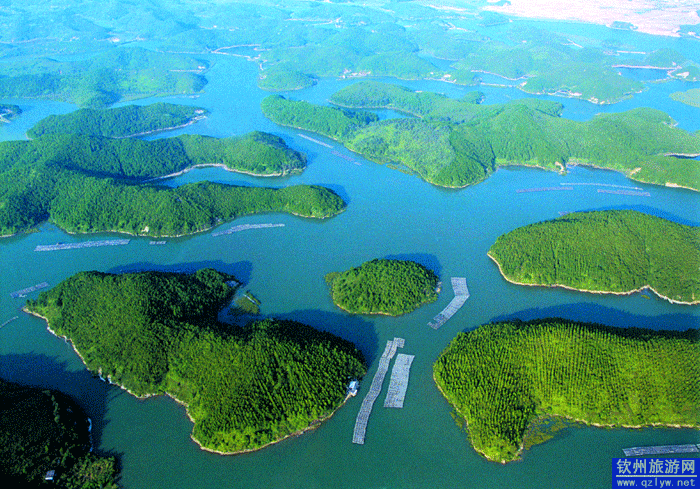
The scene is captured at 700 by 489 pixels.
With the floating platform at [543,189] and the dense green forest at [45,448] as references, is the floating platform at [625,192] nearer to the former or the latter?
the floating platform at [543,189]

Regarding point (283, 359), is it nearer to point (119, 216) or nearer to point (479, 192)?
point (119, 216)

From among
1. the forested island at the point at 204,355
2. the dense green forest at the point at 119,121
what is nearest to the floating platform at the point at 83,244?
the forested island at the point at 204,355

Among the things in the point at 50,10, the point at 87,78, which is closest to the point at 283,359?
the point at 87,78

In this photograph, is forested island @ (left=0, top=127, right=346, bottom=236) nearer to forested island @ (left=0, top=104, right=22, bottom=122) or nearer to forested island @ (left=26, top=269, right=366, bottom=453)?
forested island @ (left=26, top=269, right=366, bottom=453)

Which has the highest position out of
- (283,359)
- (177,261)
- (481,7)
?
(481,7)

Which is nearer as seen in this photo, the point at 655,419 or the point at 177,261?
the point at 655,419

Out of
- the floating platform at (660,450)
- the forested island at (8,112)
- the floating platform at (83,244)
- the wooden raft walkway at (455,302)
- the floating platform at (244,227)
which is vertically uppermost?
the floating platform at (660,450)

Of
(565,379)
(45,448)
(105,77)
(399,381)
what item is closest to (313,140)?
(399,381)

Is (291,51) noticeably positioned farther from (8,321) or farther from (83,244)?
(8,321)
